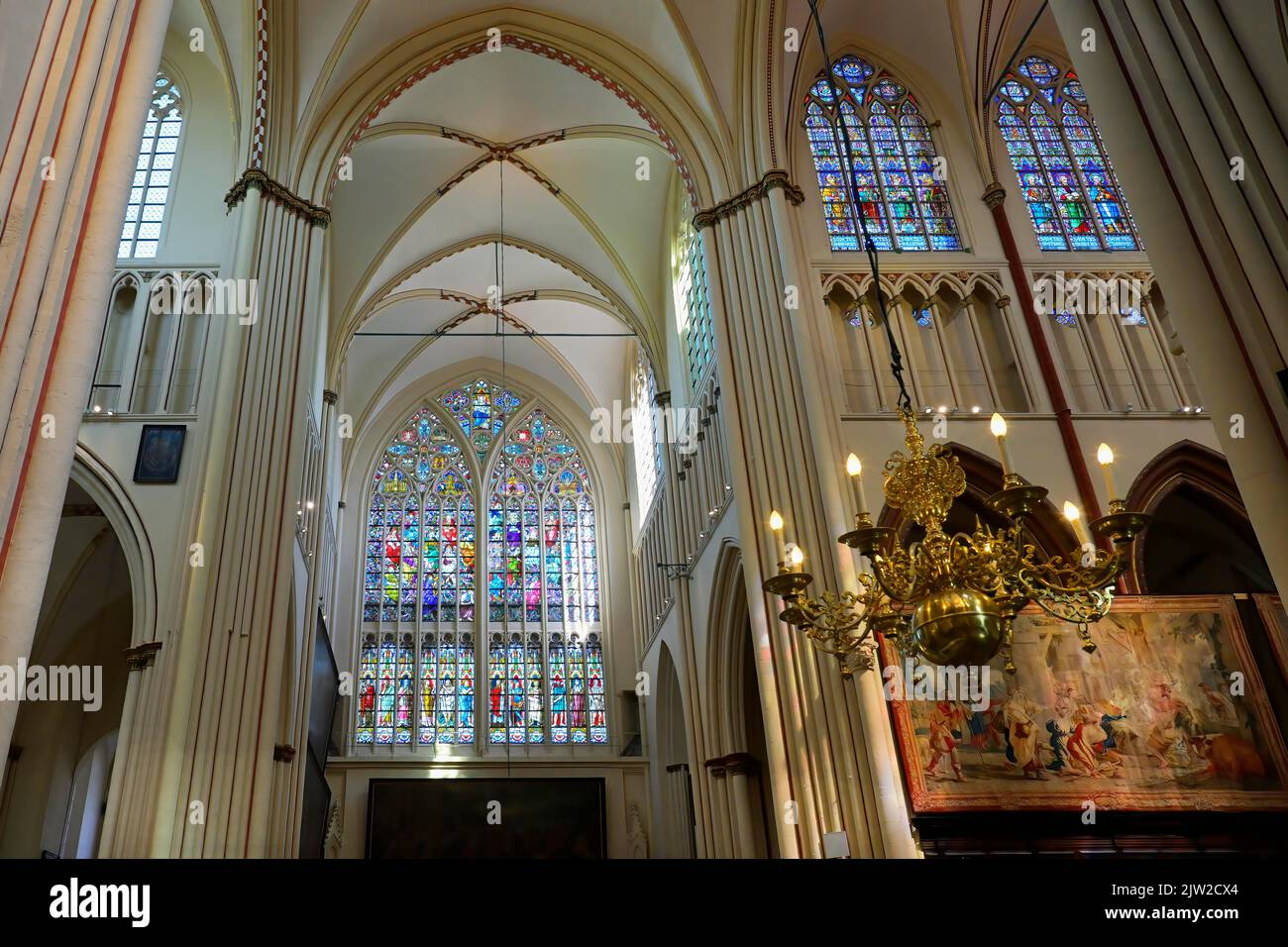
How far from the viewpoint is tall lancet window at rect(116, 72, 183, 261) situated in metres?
12.6

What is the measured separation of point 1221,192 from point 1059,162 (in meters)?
9.47

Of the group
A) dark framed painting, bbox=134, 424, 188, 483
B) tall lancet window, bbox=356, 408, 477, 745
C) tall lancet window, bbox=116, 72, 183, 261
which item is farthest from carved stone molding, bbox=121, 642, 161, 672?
tall lancet window, bbox=356, 408, 477, 745

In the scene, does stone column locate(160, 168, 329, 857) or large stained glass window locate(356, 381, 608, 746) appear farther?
large stained glass window locate(356, 381, 608, 746)

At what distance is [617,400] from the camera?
878 inches

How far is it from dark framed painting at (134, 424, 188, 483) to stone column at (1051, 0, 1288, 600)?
9289 mm

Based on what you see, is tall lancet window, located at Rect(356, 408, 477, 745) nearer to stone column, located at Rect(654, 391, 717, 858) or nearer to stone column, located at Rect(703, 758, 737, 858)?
stone column, located at Rect(654, 391, 717, 858)

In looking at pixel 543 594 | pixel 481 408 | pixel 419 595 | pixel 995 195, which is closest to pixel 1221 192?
pixel 995 195

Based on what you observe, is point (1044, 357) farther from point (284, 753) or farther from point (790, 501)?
point (284, 753)

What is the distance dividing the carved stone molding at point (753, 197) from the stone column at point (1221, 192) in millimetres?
6665

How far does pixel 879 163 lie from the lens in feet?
44.9

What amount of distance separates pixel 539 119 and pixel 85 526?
8.67m

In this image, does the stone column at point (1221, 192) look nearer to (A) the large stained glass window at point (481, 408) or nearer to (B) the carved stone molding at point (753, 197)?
(B) the carved stone molding at point (753, 197)

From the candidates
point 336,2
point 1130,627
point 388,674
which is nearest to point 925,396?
point 1130,627

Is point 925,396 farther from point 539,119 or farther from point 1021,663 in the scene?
point 539,119
